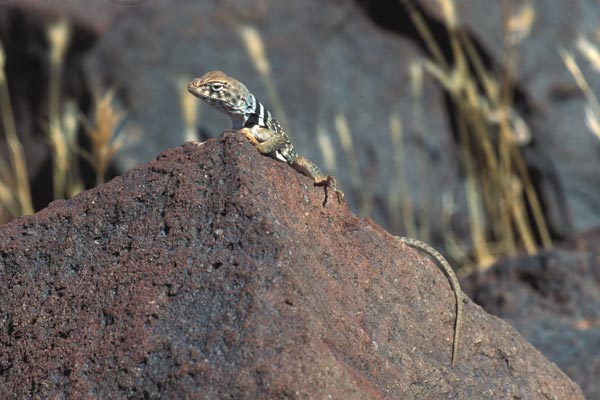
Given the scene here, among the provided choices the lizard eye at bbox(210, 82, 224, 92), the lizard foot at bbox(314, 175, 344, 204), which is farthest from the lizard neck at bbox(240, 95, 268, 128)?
the lizard foot at bbox(314, 175, 344, 204)

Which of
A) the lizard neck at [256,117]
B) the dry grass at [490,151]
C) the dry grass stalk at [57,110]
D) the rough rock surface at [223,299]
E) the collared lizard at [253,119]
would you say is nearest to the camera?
the rough rock surface at [223,299]

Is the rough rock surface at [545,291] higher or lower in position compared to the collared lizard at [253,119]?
lower

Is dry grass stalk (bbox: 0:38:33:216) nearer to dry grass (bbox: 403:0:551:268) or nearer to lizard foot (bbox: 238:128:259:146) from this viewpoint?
lizard foot (bbox: 238:128:259:146)

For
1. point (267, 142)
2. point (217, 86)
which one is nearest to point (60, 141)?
point (217, 86)

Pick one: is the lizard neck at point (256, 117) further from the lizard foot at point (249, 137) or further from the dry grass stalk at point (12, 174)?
the dry grass stalk at point (12, 174)

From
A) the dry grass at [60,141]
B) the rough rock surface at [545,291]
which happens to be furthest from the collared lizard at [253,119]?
the rough rock surface at [545,291]

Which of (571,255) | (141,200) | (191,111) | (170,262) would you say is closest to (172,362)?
(170,262)

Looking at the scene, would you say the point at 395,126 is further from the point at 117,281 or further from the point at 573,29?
the point at 117,281
